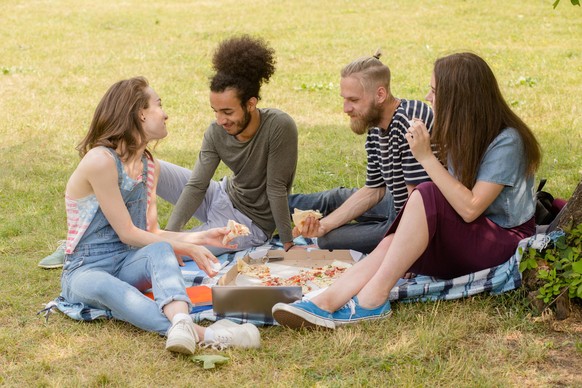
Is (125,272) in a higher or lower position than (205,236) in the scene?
lower

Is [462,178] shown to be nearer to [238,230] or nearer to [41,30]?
[238,230]

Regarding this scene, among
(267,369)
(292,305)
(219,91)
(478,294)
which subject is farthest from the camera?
(219,91)

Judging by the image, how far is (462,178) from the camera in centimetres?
390

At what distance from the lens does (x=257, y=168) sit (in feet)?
16.7

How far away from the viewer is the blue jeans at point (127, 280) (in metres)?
3.83

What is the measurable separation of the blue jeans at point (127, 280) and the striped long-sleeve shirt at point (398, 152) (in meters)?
1.32

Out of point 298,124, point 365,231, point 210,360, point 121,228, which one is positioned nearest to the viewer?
point 210,360

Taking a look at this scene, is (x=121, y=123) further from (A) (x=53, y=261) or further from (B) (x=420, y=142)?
(B) (x=420, y=142)

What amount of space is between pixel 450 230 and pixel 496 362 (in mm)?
661

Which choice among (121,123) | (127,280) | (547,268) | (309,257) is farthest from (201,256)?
(547,268)

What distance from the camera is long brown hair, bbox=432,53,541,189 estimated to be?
3.87 m

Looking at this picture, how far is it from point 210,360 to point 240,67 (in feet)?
6.46

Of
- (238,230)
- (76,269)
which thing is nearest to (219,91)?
(238,230)

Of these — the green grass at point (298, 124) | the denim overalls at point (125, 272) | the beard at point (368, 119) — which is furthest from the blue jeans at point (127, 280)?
the beard at point (368, 119)
